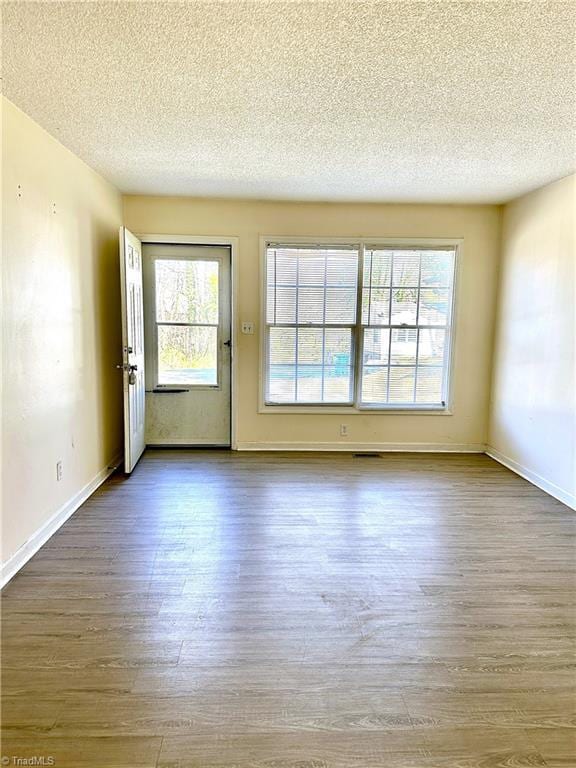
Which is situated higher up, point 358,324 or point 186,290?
point 186,290

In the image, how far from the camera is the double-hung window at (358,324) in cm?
435

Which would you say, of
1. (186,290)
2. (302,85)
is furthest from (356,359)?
(302,85)

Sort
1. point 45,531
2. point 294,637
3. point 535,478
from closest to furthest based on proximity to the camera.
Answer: point 294,637 → point 45,531 → point 535,478

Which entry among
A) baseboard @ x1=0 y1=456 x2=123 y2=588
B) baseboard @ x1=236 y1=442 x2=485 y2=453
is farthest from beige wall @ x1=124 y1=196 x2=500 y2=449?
baseboard @ x1=0 y1=456 x2=123 y2=588

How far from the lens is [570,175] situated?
10.9 ft

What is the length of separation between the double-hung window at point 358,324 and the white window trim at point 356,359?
0.03 meters

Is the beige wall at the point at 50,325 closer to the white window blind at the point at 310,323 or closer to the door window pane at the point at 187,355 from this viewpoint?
the door window pane at the point at 187,355

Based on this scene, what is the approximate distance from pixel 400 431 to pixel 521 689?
304 centimetres

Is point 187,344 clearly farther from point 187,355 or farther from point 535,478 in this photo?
point 535,478

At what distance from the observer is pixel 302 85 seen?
2.09 meters

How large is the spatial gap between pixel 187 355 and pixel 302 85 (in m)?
2.87

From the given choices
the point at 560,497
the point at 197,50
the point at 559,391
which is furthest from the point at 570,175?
the point at 197,50

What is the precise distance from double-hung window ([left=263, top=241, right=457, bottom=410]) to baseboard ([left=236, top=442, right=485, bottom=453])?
41 centimetres

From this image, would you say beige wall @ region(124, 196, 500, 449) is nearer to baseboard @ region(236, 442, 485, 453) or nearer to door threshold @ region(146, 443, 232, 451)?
baseboard @ region(236, 442, 485, 453)
